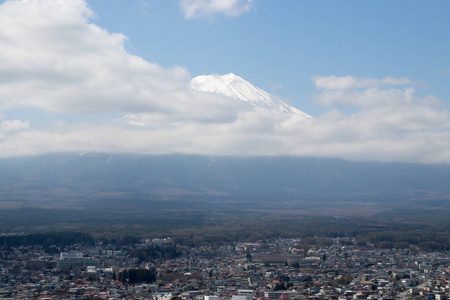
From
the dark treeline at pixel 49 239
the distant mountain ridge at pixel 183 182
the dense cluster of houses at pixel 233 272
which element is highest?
the distant mountain ridge at pixel 183 182

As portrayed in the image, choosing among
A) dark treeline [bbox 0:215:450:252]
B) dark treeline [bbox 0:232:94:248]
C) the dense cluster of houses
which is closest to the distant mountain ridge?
dark treeline [bbox 0:215:450:252]

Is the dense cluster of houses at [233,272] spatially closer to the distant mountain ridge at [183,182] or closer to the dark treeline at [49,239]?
the dark treeline at [49,239]

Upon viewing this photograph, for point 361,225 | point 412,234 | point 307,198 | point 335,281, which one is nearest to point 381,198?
point 307,198

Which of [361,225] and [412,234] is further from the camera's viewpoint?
[361,225]

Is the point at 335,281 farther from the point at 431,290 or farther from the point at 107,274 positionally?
the point at 107,274

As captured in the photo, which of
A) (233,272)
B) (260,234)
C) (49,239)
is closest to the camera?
(233,272)

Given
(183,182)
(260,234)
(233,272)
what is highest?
(183,182)

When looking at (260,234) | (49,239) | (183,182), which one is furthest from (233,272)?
(183,182)

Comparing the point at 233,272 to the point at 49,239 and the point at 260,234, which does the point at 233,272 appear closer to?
the point at 49,239

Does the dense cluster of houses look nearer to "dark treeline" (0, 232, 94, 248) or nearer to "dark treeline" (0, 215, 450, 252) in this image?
"dark treeline" (0, 232, 94, 248)

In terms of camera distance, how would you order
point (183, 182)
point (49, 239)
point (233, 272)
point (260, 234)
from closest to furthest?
point (233, 272), point (49, 239), point (260, 234), point (183, 182)

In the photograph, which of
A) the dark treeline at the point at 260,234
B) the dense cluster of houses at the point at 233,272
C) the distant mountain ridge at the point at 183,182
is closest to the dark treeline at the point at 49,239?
the dark treeline at the point at 260,234
